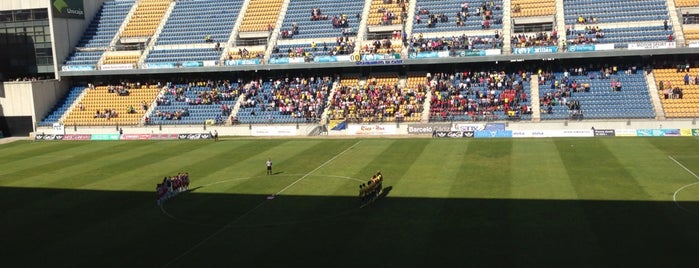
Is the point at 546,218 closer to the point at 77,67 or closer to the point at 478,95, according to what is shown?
the point at 478,95

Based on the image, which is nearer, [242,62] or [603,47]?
[603,47]

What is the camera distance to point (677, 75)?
5306cm

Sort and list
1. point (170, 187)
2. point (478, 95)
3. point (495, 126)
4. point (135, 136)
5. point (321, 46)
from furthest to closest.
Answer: point (321, 46) → point (135, 136) → point (478, 95) → point (495, 126) → point (170, 187)

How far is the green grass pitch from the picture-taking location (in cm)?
2070

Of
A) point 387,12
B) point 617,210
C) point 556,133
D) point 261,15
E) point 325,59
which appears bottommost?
point 617,210

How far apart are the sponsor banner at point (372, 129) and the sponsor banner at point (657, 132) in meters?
19.5

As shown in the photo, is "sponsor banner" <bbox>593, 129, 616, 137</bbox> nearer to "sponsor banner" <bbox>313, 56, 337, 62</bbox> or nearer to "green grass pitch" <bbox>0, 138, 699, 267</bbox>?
"green grass pitch" <bbox>0, 138, 699, 267</bbox>

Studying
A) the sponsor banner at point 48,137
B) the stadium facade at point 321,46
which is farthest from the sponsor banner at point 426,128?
the sponsor banner at point 48,137

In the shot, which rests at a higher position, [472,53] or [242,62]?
[242,62]

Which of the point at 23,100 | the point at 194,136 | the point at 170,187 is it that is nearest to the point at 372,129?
the point at 194,136

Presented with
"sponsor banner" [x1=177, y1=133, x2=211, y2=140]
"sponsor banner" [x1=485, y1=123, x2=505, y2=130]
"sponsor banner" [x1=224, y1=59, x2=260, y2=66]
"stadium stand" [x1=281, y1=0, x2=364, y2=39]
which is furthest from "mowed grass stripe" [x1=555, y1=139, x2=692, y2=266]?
"sponsor banner" [x1=224, y1=59, x2=260, y2=66]

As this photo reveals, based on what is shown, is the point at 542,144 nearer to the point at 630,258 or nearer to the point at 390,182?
the point at 390,182

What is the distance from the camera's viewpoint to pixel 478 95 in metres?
55.2

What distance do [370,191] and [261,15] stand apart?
45454 millimetres
